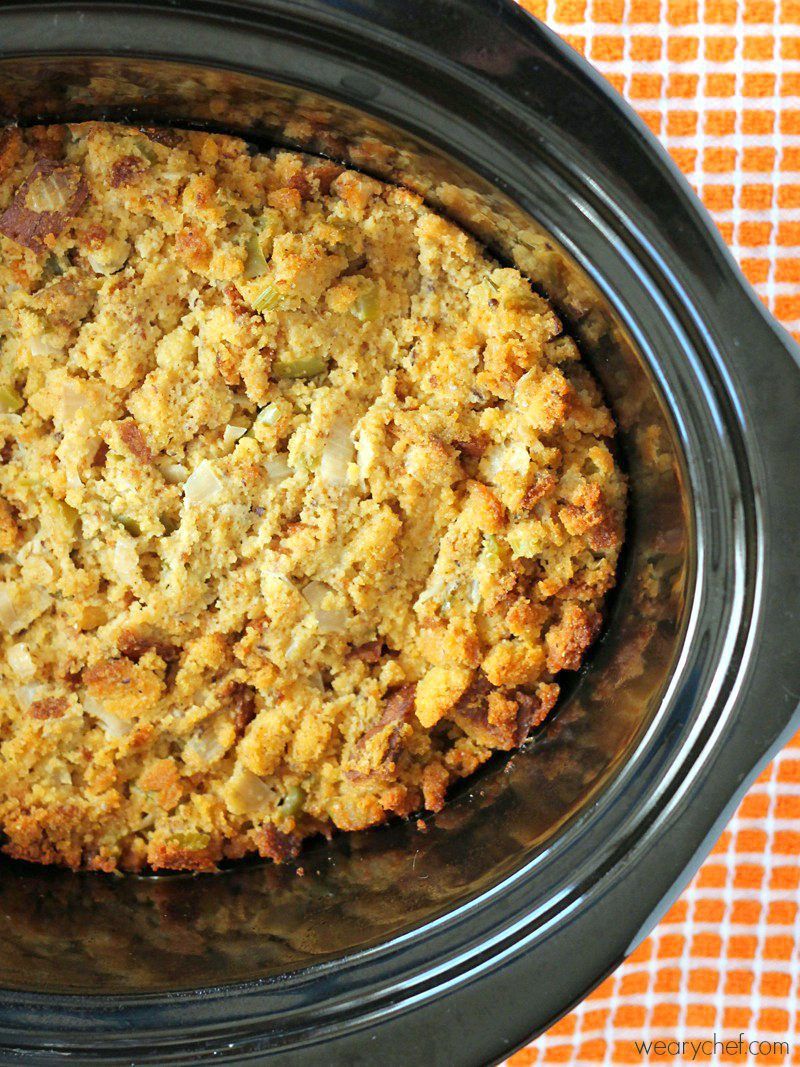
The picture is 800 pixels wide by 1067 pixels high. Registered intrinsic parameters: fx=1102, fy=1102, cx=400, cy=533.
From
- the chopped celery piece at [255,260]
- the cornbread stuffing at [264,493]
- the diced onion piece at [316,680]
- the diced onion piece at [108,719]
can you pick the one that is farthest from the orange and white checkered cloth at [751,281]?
the diced onion piece at [108,719]

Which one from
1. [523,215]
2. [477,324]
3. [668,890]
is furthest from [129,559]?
[668,890]

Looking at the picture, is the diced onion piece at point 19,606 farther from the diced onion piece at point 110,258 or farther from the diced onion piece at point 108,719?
the diced onion piece at point 110,258

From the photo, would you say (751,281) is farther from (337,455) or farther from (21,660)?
(21,660)

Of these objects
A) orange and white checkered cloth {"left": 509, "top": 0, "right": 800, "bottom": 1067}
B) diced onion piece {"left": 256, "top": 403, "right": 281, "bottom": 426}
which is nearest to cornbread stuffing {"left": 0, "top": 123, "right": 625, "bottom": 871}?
diced onion piece {"left": 256, "top": 403, "right": 281, "bottom": 426}

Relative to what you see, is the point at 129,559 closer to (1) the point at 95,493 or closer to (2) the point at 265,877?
(1) the point at 95,493

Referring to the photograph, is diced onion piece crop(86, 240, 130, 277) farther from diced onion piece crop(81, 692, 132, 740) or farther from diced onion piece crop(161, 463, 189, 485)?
diced onion piece crop(81, 692, 132, 740)

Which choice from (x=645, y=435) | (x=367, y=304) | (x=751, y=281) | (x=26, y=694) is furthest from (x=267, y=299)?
(x=751, y=281)
